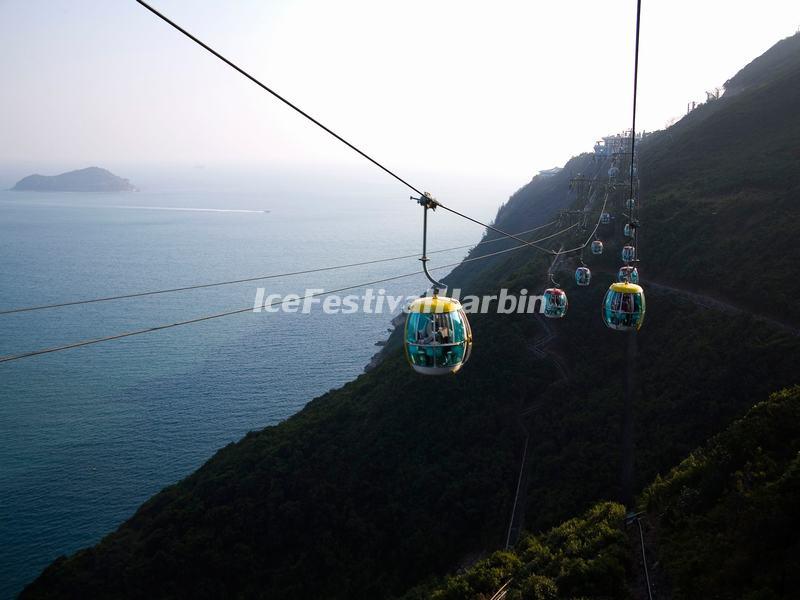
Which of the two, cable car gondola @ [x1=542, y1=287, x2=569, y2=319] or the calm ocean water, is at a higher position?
cable car gondola @ [x1=542, y1=287, x2=569, y2=319]

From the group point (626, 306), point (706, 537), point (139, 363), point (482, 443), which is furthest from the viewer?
point (139, 363)

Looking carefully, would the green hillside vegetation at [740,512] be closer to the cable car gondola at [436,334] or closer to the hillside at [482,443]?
the hillside at [482,443]

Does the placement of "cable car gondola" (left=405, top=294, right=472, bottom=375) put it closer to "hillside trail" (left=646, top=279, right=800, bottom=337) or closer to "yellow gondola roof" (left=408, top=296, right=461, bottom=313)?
"yellow gondola roof" (left=408, top=296, right=461, bottom=313)

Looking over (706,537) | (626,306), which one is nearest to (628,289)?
(626,306)

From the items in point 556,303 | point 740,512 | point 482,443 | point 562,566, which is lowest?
point 482,443

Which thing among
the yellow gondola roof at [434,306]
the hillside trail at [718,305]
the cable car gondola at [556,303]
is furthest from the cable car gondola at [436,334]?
the hillside trail at [718,305]

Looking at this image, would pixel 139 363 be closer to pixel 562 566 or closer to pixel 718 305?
pixel 718 305

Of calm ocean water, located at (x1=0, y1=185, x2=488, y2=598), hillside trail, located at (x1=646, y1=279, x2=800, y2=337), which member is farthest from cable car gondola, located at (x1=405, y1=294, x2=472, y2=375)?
calm ocean water, located at (x1=0, y1=185, x2=488, y2=598)

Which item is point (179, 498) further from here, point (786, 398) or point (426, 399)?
point (786, 398)
